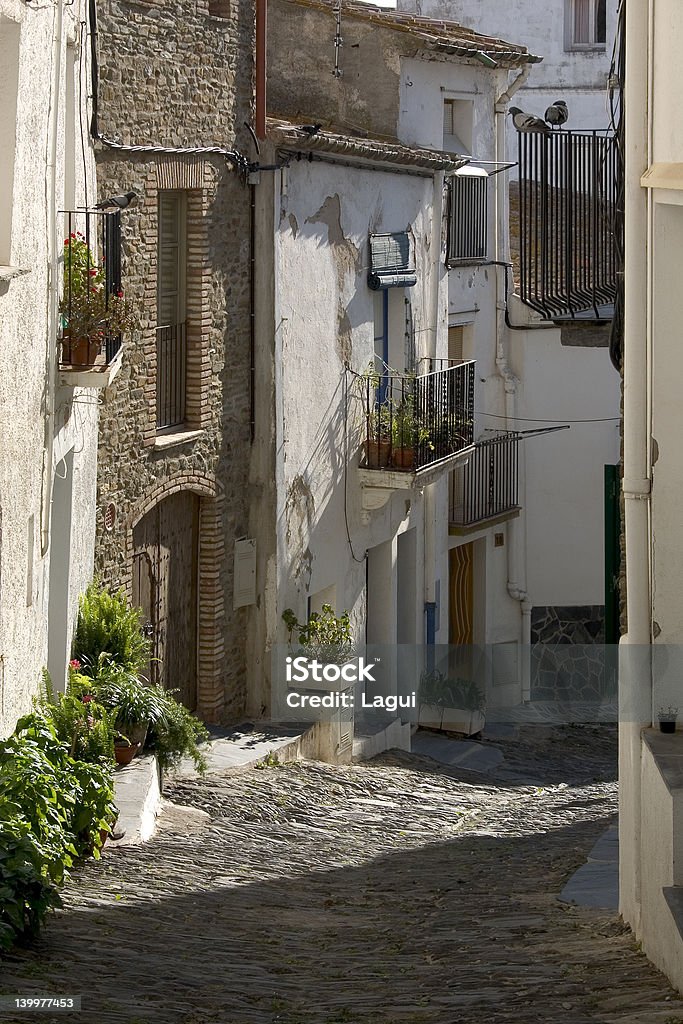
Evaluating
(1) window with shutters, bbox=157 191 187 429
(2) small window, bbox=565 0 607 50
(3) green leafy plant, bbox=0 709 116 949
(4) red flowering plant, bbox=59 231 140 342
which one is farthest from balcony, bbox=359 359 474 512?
(2) small window, bbox=565 0 607 50

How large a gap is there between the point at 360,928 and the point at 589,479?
15000 mm

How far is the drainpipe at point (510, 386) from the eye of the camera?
2153 centimetres

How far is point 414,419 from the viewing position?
17172 mm

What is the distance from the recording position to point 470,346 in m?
21.4

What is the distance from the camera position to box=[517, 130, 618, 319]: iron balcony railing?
1895 cm

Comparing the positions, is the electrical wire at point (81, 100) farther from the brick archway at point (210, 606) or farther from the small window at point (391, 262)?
the small window at point (391, 262)

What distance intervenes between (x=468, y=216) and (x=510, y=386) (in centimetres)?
255

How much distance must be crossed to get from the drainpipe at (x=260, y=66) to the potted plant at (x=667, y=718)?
9318mm

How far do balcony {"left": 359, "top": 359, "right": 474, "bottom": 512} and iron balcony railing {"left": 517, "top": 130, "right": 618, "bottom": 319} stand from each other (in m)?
2.28

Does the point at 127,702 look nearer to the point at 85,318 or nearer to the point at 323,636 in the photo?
the point at 85,318

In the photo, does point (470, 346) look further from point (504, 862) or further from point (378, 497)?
point (504, 862)

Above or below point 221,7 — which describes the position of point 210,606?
below

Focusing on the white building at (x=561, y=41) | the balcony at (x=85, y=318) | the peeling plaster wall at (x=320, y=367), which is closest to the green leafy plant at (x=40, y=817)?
the balcony at (x=85, y=318)
